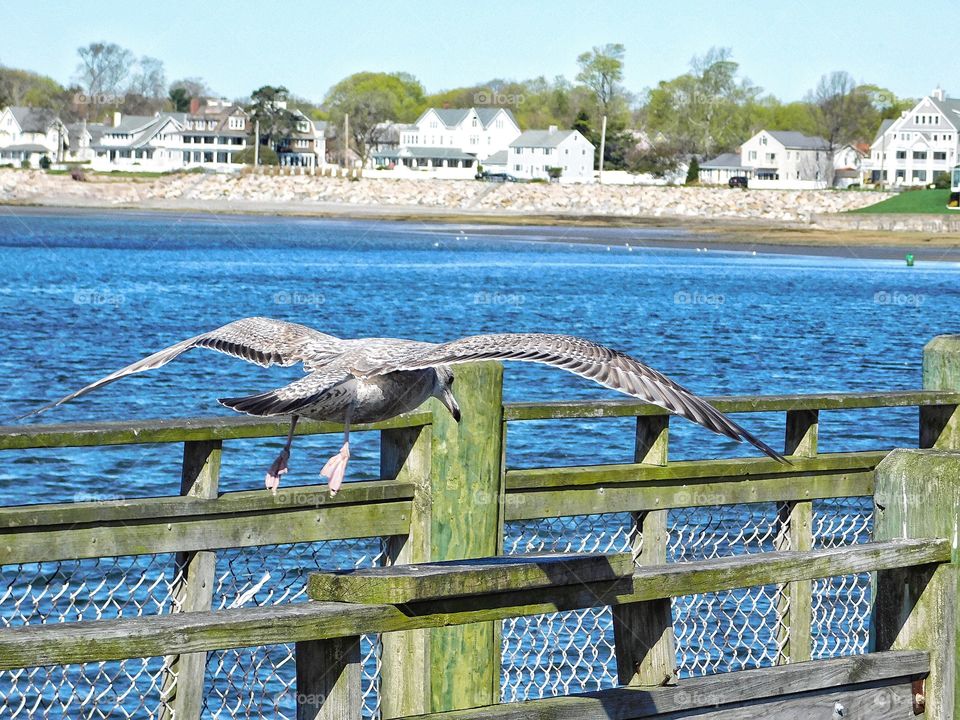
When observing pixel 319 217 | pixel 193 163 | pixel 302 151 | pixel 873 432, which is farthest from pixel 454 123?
pixel 873 432

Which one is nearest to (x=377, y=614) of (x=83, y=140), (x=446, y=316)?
(x=446, y=316)

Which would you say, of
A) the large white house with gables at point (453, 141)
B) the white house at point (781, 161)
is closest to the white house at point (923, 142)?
the white house at point (781, 161)

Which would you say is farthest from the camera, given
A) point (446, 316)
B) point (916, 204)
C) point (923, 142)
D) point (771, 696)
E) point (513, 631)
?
point (923, 142)

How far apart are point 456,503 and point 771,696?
5.78ft

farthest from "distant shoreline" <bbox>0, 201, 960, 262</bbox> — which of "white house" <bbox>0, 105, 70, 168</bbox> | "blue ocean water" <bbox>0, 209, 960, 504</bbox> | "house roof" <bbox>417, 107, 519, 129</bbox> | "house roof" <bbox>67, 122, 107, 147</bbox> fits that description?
"white house" <bbox>0, 105, 70, 168</bbox>

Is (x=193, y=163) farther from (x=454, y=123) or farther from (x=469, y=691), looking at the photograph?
(x=469, y=691)

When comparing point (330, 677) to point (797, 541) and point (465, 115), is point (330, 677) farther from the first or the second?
point (465, 115)

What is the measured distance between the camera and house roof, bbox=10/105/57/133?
184000mm

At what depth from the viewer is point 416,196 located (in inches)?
5655

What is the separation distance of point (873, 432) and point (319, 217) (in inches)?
4514

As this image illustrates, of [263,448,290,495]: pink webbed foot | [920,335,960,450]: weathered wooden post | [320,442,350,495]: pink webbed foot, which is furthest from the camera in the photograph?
[920,335,960,450]: weathered wooden post

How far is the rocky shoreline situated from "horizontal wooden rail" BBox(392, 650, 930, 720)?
117143 millimetres

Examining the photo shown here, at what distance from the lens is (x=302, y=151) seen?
173 meters

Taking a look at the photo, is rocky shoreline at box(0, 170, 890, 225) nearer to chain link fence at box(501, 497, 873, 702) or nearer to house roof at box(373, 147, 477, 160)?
house roof at box(373, 147, 477, 160)
